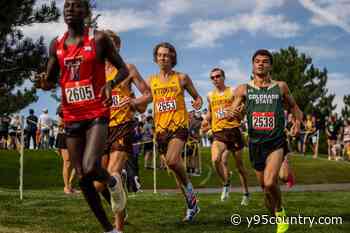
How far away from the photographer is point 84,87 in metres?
6.38

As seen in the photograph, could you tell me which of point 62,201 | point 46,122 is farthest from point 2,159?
point 62,201

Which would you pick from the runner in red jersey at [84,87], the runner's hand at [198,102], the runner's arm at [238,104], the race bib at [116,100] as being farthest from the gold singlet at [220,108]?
the runner in red jersey at [84,87]

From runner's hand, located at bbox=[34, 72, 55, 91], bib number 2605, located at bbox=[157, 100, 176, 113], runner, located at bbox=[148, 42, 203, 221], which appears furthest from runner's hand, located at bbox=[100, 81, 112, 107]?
bib number 2605, located at bbox=[157, 100, 176, 113]

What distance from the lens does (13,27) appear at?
23578mm

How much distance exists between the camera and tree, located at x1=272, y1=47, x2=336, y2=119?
73.1 metres

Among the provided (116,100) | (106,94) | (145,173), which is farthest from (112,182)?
(145,173)

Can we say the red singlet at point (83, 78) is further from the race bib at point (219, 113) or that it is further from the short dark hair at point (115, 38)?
the race bib at point (219, 113)

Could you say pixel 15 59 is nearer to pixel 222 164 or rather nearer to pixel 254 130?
pixel 222 164

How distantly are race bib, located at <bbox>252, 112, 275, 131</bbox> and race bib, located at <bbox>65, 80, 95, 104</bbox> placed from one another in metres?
2.63

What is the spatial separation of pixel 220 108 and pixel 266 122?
14.8 ft

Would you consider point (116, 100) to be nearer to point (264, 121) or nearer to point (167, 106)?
point (167, 106)

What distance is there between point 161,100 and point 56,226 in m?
2.40

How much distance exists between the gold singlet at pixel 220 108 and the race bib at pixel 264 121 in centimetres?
437

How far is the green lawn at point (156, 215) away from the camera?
27.3 feet
